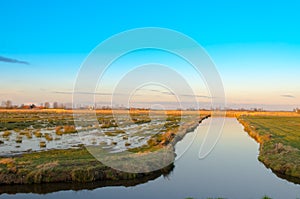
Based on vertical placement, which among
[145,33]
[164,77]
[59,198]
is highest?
[145,33]

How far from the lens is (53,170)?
15797 millimetres

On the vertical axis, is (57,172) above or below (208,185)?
above

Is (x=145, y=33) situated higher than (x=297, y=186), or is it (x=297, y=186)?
(x=145, y=33)

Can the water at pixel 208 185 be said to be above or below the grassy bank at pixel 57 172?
below

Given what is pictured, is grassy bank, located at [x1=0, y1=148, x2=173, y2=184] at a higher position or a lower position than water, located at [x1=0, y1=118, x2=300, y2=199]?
higher

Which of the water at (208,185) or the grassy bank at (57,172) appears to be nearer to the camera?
the water at (208,185)

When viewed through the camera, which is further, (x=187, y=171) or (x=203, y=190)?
(x=187, y=171)

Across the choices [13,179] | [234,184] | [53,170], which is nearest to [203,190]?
[234,184]

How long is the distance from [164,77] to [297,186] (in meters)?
8.88

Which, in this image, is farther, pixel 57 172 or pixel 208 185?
pixel 57 172

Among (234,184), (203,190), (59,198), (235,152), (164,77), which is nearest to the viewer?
(59,198)

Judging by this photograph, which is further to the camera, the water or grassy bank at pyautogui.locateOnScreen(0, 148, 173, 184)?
grassy bank at pyautogui.locateOnScreen(0, 148, 173, 184)

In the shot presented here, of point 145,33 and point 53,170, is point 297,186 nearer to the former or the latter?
point 145,33

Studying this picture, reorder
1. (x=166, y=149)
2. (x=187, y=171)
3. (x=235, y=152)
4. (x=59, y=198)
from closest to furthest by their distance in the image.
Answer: (x=59, y=198)
(x=187, y=171)
(x=166, y=149)
(x=235, y=152)
